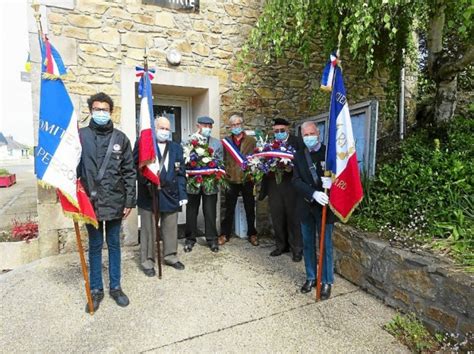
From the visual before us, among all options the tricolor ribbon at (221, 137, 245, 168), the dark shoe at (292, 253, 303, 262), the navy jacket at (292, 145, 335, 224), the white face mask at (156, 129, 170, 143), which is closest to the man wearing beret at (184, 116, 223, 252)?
the tricolor ribbon at (221, 137, 245, 168)

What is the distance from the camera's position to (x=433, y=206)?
320 cm

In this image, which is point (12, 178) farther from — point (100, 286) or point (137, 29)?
point (100, 286)

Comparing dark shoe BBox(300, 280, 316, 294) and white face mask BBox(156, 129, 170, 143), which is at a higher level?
white face mask BBox(156, 129, 170, 143)

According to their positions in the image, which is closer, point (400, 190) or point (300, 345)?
point (300, 345)

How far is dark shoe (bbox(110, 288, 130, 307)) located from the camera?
3.00 metres

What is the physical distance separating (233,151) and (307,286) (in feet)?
6.79

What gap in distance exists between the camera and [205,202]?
14.3 feet

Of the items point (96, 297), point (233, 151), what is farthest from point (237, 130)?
point (96, 297)

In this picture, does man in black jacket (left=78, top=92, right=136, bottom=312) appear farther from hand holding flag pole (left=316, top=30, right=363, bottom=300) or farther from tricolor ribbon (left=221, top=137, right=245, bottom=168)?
hand holding flag pole (left=316, top=30, right=363, bottom=300)

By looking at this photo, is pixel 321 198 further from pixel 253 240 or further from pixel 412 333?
pixel 253 240

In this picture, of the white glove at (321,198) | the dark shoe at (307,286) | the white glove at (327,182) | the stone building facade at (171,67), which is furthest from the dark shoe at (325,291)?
the stone building facade at (171,67)

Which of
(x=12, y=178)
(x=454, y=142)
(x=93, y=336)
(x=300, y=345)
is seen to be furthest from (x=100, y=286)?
(x=12, y=178)

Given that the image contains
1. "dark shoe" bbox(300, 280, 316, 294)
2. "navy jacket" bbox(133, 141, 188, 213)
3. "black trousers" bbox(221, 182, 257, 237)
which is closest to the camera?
"dark shoe" bbox(300, 280, 316, 294)

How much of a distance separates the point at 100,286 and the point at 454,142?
4.68 m
